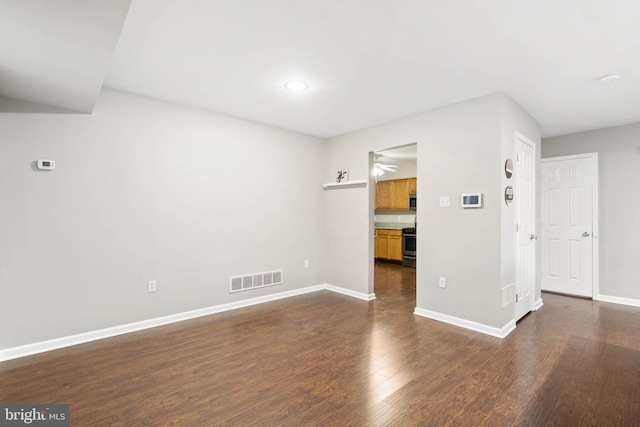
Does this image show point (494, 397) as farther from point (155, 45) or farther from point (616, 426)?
point (155, 45)

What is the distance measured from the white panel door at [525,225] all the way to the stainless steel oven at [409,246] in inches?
124

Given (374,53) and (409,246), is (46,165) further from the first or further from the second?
(409,246)

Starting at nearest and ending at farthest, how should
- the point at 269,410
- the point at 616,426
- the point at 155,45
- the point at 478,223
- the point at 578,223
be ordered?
1. the point at 616,426
2. the point at 269,410
3. the point at 155,45
4. the point at 478,223
5. the point at 578,223

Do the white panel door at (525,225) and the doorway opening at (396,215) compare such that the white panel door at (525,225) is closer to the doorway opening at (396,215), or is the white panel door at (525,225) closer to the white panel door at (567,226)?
the white panel door at (567,226)

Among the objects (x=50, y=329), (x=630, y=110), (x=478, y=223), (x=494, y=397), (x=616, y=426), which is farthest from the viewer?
(x=630, y=110)

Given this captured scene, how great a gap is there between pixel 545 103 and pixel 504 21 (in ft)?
6.79

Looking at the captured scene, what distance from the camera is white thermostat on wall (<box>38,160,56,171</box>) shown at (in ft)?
9.04

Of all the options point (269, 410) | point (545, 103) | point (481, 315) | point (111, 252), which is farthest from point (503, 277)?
point (111, 252)

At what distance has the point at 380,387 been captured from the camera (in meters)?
2.21

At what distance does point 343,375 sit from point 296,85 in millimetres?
2758

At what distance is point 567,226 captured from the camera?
4.81 meters

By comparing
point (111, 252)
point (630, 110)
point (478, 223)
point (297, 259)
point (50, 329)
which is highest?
point (630, 110)

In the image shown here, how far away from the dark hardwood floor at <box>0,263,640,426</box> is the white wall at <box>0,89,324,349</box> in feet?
1.35

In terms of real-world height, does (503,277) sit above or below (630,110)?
below
